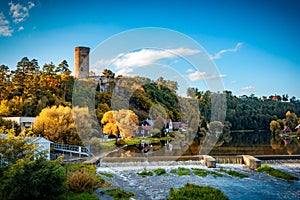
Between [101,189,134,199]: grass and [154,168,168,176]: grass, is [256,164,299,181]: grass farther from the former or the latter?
[101,189,134,199]: grass

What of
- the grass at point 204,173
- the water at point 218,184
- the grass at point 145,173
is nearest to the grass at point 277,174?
the water at point 218,184

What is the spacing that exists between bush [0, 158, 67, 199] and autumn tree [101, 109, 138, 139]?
61.2ft

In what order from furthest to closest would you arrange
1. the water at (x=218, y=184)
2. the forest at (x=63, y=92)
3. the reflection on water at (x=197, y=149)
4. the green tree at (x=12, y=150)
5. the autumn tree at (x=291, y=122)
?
the autumn tree at (x=291, y=122), the forest at (x=63, y=92), the reflection on water at (x=197, y=149), the water at (x=218, y=184), the green tree at (x=12, y=150)

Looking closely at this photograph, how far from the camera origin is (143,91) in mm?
37250

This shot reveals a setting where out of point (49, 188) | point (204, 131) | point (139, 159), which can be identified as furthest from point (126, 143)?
point (49, 188)

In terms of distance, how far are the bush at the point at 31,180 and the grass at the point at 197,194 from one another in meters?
3.77

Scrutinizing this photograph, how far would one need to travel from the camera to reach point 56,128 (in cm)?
2012

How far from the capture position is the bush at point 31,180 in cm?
746

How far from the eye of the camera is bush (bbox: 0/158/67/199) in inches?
294

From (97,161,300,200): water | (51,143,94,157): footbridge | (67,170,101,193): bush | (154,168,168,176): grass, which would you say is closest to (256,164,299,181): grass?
(97,161,300,200): water

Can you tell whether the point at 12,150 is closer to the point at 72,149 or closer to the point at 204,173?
the point at 204,173

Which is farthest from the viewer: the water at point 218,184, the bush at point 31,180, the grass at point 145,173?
A: the grass at point 145,173

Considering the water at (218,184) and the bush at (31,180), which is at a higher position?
the bush at (31,180)

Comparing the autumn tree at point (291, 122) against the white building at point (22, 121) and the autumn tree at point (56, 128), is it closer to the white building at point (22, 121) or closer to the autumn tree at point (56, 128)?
the autumn tree at point (56, 128)
